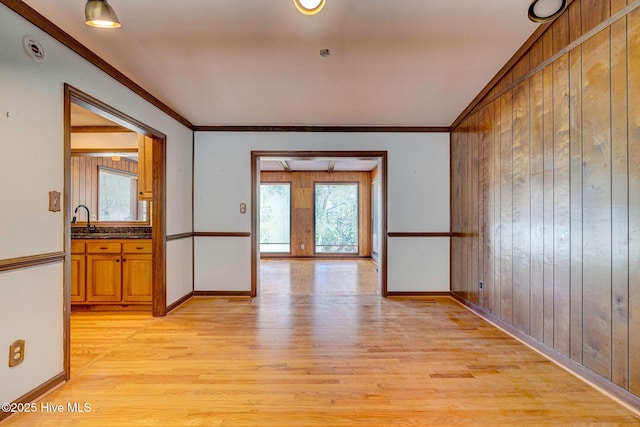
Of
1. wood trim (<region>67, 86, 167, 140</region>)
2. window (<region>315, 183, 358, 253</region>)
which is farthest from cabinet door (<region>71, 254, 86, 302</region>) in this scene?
window (<region>315, 183, 358, 253</region>)

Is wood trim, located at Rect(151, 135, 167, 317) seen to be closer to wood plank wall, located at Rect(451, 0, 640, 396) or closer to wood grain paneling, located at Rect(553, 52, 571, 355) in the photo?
wood plank wall, located at Rect(451, 0, 640, 396)

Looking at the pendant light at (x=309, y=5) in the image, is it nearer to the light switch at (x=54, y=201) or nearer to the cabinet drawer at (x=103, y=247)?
the light switch at (x=54, y=201)

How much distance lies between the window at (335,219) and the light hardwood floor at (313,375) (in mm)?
4649

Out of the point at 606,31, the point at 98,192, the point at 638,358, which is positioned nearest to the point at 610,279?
the point at 638,358

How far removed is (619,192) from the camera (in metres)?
1.72

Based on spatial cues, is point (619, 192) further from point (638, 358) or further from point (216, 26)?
point (216, 26)

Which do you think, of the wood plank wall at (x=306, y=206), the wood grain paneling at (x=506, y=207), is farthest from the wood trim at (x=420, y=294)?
the wood plank wall at (x=306, y=206)

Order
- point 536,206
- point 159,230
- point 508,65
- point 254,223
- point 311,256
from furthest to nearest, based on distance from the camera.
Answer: point 311,256 < point 254,223 < point 159,230 < point 508,65 < point 536,206

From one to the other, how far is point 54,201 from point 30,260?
0.39 m

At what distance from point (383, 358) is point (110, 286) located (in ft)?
10.2

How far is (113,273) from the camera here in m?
3.37

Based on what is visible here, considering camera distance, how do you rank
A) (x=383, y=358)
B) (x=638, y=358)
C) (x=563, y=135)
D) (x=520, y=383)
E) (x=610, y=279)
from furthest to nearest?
(x=383, y=358), (x=563, y=135), (x=520, y=383), (x=610, y=279), (x=638, y=358)

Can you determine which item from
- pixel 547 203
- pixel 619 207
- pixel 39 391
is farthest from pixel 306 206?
pixel 619 207

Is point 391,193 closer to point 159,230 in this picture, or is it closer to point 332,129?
point 332,129
